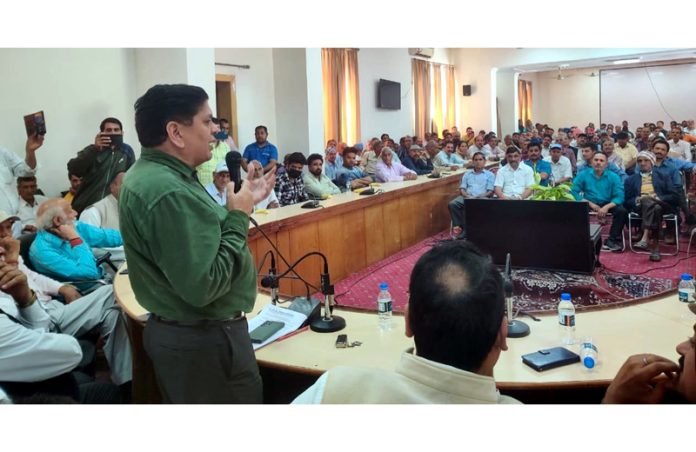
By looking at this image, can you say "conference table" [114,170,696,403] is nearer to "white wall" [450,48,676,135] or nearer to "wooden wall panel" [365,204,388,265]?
"wooden wall panel" [365,204,388,265]

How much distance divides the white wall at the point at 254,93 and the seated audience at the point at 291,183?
188cm

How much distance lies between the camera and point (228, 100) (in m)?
7.59

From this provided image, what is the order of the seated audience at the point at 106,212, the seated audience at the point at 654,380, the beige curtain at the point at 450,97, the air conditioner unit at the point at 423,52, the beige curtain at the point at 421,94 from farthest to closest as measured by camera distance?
the beige curtain at the point at 450,97
the beige curtain at the point at 421,94
the air conditioner unit at the point at 423,52
the seated audience at the point at 106,212
the seated audience at the point at 654,380

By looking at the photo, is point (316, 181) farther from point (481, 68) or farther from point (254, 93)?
point (481, 68)

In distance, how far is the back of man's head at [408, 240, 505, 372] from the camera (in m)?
0.96

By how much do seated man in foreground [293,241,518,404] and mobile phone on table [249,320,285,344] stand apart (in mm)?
898

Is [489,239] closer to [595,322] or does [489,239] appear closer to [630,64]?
[595,322]

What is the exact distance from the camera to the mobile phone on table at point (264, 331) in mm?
1855

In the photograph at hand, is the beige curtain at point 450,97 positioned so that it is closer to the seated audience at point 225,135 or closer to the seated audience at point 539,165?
the seated audience at point 539,165

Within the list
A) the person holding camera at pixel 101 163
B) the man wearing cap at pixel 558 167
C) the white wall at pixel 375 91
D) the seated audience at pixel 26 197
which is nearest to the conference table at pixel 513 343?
the person holding camera at pixel 101 163

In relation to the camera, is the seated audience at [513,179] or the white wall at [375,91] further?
the white wall at [375,91]

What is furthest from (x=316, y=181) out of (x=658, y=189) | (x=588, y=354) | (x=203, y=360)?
(x=203, y=360)

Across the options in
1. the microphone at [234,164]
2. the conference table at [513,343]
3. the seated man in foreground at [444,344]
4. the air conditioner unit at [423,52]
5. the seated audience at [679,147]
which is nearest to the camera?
the seated man in foreground at [444,344]
